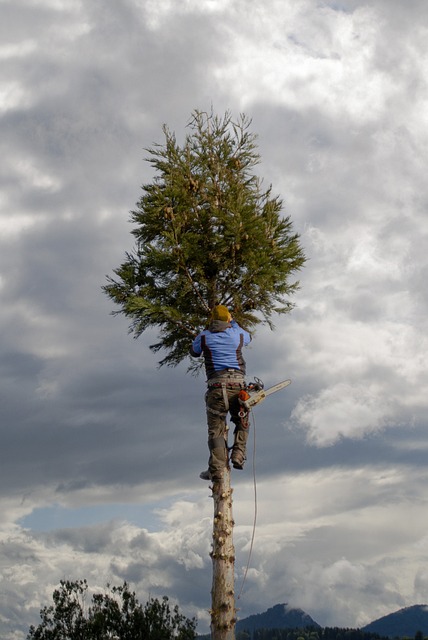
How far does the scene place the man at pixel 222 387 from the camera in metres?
17.6

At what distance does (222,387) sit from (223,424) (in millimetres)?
897

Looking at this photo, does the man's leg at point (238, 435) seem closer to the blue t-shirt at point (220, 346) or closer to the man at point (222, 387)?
the man at point (222, 387)

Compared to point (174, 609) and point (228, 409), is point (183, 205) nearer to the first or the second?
point (228, 409)

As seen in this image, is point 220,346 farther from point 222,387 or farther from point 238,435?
point 238,435

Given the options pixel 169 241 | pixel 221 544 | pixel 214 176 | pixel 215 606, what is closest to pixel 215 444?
pixel 221 544

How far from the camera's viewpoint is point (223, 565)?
17.1m

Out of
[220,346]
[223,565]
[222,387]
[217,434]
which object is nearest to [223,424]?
[217,434]

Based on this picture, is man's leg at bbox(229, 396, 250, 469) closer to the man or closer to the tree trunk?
the man

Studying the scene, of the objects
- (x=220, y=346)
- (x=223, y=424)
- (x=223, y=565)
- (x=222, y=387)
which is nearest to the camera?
(x=223, y=565)

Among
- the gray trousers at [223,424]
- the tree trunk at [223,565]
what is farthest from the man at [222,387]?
the tree trunk at [223,565]

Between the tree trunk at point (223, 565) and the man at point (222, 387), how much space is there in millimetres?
400

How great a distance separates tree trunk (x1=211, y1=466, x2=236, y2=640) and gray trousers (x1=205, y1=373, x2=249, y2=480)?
326 millimetres

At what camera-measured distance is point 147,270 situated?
21609 mm

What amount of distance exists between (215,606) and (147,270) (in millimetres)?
9413
